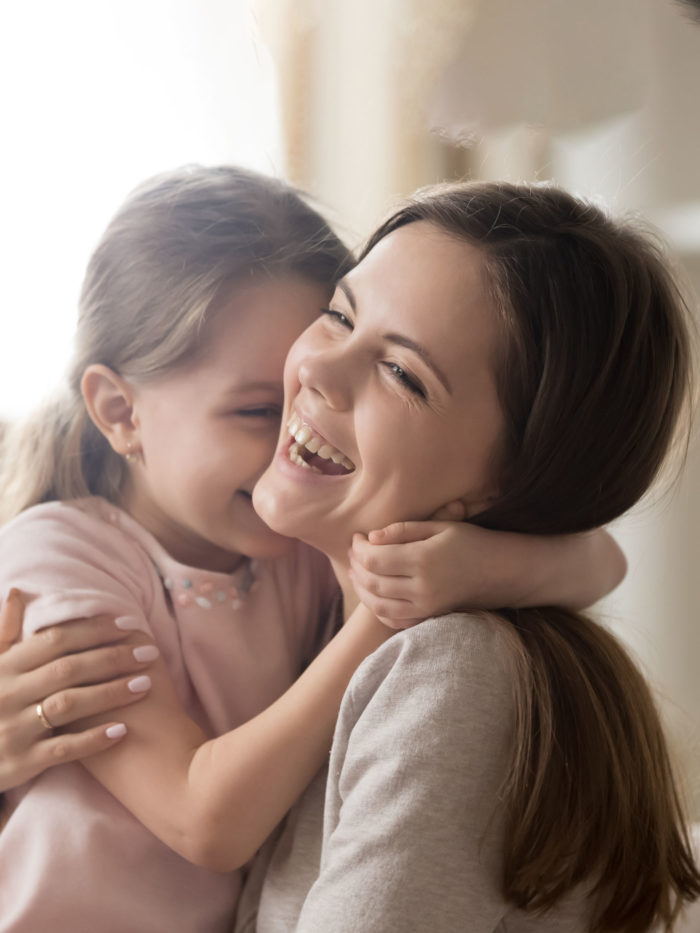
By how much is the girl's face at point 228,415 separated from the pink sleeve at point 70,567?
0.27ft

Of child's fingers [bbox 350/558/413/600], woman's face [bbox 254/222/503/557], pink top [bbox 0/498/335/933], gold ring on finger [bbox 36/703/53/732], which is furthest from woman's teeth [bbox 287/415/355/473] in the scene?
gold ring on finger [bbox 36/703/53/732]

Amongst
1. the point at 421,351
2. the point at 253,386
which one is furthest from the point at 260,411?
the point at 421,351

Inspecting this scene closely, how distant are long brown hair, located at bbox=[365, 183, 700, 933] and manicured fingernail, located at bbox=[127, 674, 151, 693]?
0.36m

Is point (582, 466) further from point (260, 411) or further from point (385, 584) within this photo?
point (260, 411)

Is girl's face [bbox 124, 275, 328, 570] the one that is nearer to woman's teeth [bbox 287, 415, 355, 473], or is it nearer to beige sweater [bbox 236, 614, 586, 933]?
woman's teeth [bbox 287, 415, 355, 473]

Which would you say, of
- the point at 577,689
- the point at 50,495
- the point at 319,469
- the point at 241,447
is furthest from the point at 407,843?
the point at 50,495

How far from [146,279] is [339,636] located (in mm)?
463

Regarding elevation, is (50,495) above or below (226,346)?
below

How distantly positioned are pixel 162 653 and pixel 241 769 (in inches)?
8.5

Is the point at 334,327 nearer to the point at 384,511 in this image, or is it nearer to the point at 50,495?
the point at 384,511

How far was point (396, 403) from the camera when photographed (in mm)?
877

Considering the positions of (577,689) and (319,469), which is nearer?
(577,689)

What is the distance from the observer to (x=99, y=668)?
95 centimetres

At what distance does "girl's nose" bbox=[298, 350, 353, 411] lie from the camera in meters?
0.90
